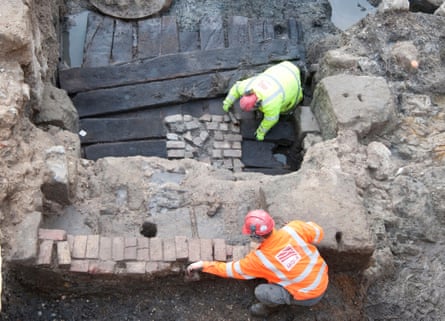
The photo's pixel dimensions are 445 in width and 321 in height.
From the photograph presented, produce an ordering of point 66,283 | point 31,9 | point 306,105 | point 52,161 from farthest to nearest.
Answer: point 306,105 < point 31,9 < point 52,161 < point 66,283

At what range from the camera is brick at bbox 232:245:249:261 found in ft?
14.3

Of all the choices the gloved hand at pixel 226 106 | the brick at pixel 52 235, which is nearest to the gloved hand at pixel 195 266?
the brick at pixel 52 235

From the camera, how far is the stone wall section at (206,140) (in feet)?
20.8

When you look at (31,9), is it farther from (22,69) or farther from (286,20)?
(286,20)

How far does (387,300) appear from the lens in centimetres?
472

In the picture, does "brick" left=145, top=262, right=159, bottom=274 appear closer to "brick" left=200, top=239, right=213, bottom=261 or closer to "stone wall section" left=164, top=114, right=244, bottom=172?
"brick" left=200, top=239, right=213, bottom=261

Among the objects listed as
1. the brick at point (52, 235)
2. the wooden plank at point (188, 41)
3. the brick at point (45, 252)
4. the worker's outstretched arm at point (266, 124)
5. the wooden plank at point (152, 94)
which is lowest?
the brick at point (45, 252)

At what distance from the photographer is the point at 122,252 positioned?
4.21 m

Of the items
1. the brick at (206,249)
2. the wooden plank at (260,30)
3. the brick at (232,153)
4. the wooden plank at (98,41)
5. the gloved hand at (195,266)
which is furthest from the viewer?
the wooden plank at (260,30)

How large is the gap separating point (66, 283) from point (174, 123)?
2.74 m

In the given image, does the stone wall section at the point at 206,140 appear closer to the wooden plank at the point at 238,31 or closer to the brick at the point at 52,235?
the wooden plank at the point at 238,31

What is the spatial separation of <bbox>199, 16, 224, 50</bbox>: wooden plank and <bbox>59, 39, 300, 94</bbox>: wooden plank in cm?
18

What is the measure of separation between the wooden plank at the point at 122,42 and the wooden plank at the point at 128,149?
1257 millimetres

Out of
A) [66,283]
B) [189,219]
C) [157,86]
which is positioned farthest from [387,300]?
[157,86]
